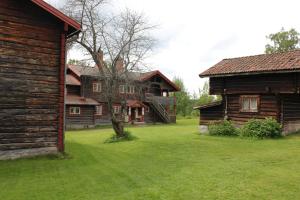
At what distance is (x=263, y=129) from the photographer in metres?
20.5

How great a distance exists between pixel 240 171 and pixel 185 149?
5663 millimetres

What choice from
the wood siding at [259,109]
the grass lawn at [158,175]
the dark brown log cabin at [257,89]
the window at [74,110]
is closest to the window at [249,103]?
the dark brown log cabin at [257,89]

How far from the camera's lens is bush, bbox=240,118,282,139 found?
67.1ft

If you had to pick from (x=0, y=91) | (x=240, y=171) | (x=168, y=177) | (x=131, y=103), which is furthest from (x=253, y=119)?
(x=131, y=103)

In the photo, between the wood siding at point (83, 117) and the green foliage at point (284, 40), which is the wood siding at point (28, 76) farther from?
the green foliage at point (284, 40)

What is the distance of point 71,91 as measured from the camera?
138 ft

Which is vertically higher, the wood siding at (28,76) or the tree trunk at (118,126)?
the wood siding at (28,76)

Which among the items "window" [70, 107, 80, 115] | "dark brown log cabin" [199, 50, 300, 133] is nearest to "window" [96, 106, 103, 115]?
"window" [70, 107, 80, 115]

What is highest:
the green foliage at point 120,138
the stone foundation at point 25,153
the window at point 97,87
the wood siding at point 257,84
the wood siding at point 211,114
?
the window at point 97,87

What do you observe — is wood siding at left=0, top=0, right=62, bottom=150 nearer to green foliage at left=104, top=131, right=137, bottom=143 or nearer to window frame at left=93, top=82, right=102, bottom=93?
green foliage at left=104, top=131, right=137, bottom=143

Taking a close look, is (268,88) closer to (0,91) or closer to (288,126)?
(288,126)

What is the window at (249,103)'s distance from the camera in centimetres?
2259

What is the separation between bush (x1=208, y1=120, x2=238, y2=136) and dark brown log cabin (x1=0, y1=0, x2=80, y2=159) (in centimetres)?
1288

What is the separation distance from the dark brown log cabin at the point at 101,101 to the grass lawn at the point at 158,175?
71.2 ft
